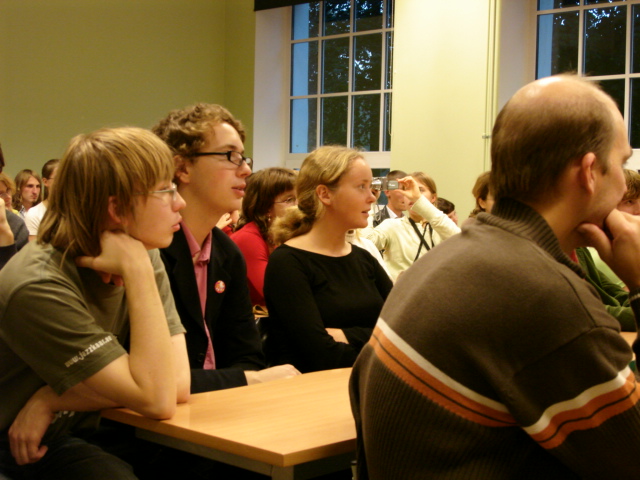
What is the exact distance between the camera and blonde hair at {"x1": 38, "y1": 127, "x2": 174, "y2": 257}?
1.63 metres

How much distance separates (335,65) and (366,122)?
0.82 meters

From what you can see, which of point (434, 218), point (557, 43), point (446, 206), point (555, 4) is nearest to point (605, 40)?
point (557, 43)

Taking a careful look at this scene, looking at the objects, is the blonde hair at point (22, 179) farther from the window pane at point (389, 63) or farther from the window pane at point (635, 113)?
the window pane at point (635, 113)

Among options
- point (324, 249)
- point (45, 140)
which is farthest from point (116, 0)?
point (324, 249)

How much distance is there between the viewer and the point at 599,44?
648cm

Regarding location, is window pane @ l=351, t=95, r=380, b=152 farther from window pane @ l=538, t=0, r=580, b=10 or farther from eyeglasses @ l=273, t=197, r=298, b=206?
eyeglasses @ l=273, t=197, r=298, b=206

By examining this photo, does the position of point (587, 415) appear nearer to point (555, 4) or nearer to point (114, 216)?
point (114, 216)

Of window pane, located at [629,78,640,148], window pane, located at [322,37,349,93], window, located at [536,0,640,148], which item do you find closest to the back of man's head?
window, located at [536,0,640,148]

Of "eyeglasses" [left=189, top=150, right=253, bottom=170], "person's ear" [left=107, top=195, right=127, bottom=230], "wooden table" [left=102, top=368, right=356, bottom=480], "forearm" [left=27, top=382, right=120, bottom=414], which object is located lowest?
"wooden table" [left=102, top=368, right=356, bottom=480]

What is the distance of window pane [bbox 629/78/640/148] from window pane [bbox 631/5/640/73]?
12cm

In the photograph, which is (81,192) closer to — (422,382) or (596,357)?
(422,382)

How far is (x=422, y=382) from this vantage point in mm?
1104

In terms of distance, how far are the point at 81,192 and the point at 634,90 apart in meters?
5.88

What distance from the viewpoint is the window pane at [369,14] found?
7.86m
